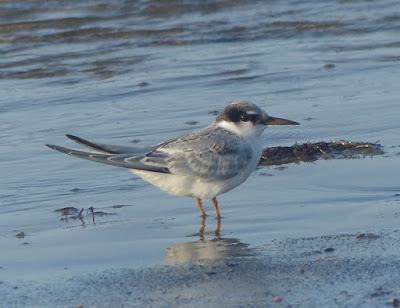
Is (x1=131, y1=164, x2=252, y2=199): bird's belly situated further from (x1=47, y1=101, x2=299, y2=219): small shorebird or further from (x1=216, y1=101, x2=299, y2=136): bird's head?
(x1=216, y1=101, x2=299, y2=136): bird's head

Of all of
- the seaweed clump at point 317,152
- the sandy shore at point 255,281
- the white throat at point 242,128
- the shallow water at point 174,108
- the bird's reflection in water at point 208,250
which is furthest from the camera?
the seaweed clump at point 317,152

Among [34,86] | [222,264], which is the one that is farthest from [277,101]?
[222,264]

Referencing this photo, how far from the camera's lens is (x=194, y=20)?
13.5 m

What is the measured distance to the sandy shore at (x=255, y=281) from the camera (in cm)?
458

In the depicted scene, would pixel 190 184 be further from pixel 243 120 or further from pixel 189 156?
pixel 243 120

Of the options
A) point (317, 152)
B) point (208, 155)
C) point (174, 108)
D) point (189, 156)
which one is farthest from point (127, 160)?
point (174, 108)

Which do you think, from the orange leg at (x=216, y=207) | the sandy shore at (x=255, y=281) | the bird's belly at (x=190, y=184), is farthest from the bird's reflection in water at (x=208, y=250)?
the bird's belly at (x=190, y=184)

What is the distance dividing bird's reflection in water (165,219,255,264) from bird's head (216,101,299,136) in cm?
83

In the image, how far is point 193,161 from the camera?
619 centimetres

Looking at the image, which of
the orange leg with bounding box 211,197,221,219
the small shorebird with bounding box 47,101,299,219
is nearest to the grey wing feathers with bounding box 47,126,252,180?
the small shorebird with bounding box 47,101,299,219

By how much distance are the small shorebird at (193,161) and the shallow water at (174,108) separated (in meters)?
0.16

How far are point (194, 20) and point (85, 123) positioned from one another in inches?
202

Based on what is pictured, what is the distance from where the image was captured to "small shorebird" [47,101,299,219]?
20.0 feet

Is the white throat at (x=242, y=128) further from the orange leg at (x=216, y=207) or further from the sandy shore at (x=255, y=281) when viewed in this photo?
the sandy shore at (x=255, y=281)
